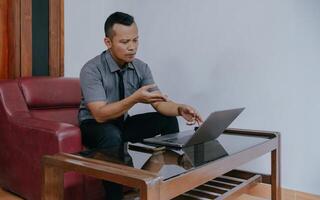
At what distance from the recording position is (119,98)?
1.89m

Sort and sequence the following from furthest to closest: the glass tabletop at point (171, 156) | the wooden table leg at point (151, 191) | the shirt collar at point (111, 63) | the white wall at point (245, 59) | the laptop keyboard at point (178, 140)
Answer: the white wall at point (245, 59) → the shirt collar at point (111, 63) → the laptop keyboard at point (178, 140) → the glass tabletop at point (171, 156) → the wooden table leg at point (151, 191)

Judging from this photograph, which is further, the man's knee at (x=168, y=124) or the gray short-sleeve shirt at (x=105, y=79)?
the man's knee at (x=168, y=124)

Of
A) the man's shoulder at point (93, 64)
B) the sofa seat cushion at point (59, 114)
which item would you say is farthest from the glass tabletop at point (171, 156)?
the sofa seat cushion at point (59, 114)

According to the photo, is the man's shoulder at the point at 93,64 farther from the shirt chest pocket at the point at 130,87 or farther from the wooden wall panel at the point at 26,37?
the wooden wall panel at the point at 26,37

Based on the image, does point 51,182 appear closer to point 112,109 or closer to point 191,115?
point 112,109

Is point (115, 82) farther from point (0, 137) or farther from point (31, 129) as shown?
point (0, 137)

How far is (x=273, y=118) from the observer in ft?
6.82

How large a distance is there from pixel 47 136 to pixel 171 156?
663 mm

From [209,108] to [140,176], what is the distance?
145 cm

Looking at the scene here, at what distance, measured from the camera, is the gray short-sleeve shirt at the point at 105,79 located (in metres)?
1.67

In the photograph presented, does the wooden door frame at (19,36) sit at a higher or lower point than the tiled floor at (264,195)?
higher

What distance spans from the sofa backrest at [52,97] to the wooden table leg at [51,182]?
3.00ft

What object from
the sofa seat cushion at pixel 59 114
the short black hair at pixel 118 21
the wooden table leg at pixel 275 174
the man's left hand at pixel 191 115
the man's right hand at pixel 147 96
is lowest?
the wooden table leg at pixel 275 174

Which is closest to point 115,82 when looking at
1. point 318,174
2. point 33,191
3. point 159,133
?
point 159,133
